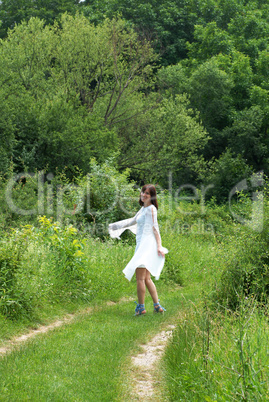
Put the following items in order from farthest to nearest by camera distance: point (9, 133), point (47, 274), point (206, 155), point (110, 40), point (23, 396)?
point (206, 155) < point (110, 40) < point (9, 133) < point (47, 274) < point (23, 396)

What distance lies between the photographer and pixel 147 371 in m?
5.20

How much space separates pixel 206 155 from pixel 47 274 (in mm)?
26609

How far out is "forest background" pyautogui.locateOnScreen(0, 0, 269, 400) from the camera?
6.45 m

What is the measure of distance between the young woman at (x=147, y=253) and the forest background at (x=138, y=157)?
33.5 inches

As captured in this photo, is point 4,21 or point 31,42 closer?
point 31,42

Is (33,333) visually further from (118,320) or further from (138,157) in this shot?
(138,157)

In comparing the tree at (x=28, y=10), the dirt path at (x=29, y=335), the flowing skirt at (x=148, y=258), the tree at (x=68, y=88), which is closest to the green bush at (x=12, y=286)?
the dirt path at (x=29, y=335)

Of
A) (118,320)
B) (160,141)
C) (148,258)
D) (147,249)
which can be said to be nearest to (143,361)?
(118,320)

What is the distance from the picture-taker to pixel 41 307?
24.4 ft

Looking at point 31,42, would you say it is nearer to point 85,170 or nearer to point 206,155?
point 85,170

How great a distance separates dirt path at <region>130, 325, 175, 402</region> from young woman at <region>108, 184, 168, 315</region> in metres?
1.16

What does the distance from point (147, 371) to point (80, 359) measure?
0.79 m

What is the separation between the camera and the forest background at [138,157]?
645 centimetres

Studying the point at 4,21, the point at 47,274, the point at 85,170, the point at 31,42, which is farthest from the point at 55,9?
the point at 47,274
